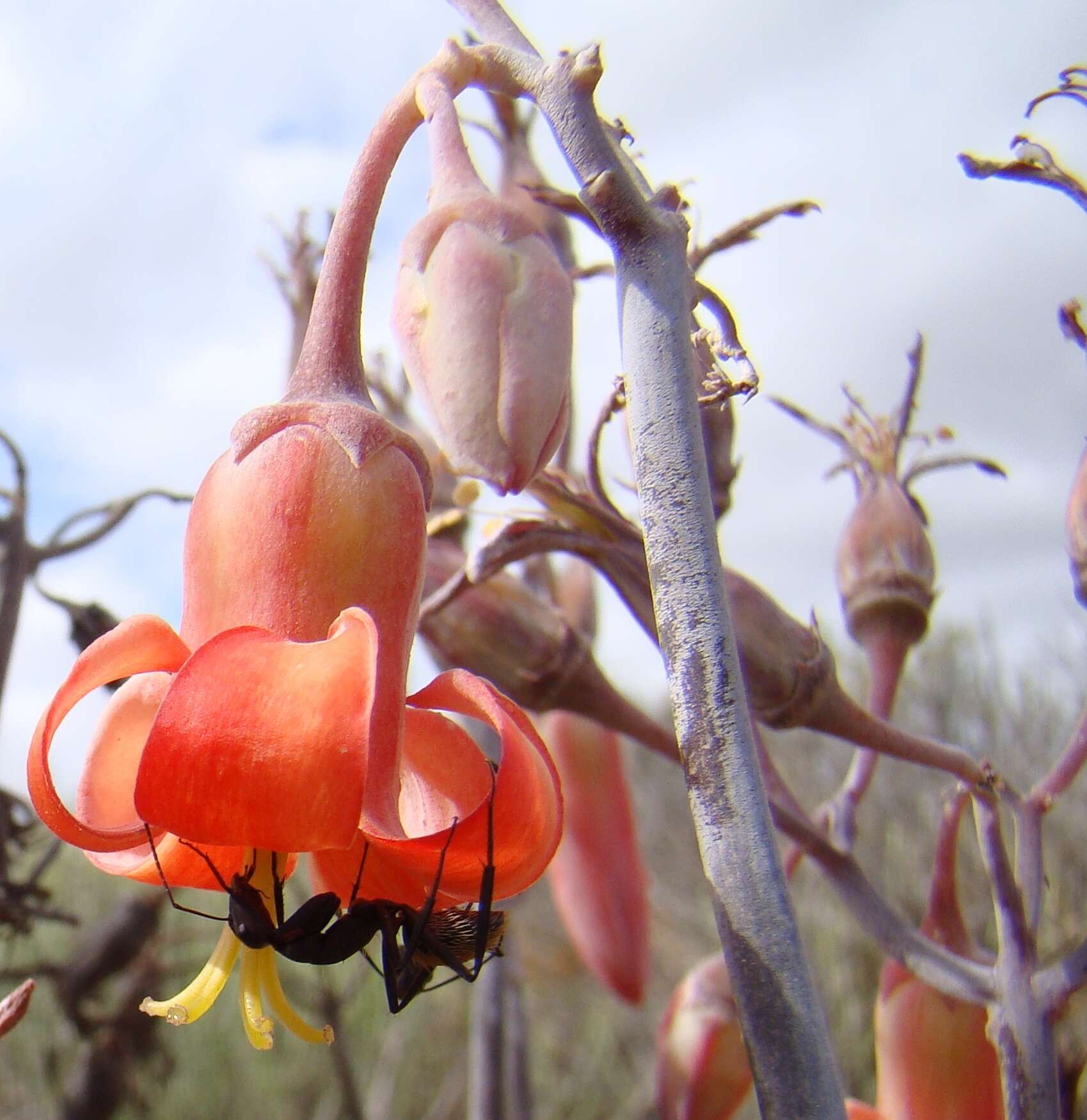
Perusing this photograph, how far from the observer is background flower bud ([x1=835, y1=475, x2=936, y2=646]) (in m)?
0.87

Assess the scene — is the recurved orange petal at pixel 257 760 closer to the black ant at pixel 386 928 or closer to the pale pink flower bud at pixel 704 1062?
the black ant at pixel 386 928

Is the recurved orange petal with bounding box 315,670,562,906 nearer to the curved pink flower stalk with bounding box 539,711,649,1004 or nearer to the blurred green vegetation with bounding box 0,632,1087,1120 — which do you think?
the curved pink flower stalk with bounding box 539,711,649,1004

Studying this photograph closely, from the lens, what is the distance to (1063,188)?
2.25 feet

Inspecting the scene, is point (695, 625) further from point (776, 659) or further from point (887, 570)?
point (887, 570)

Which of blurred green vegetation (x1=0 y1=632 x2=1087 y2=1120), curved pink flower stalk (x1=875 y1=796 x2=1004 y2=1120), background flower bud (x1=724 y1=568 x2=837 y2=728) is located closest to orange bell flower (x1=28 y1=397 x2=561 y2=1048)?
background flower bud (x1=724 y1=568 x2=837 y2=728)

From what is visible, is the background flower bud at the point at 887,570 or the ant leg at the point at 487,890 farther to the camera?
the background flower bud at the point at 887,570

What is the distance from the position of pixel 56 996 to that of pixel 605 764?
2.26ft

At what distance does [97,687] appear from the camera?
1.55 ft

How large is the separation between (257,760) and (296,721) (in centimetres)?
2

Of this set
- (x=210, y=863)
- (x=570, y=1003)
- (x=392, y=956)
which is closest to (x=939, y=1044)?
(x=392, y=956)

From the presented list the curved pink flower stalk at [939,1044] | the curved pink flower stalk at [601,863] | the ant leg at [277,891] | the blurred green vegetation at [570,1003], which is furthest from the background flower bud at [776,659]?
the blurred green vegetation at [570,1003]

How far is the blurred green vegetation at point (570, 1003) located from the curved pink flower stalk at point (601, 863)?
1871 mm

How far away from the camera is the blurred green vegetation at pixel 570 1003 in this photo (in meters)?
3.98

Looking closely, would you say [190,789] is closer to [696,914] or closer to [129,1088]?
[129,1088]
